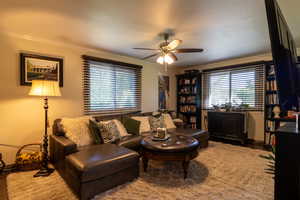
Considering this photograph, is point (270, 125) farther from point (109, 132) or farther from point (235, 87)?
point (109, 132)

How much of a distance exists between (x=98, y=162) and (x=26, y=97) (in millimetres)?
1935

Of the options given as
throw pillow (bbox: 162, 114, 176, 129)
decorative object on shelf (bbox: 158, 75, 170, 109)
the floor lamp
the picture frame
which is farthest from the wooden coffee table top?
decorative object on shelf (bbox: 158, 75, 170, 109)

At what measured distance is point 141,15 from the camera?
213cm

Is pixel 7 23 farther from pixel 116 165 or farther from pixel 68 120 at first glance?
pixel 116 165

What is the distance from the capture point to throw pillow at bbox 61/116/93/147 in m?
2.66

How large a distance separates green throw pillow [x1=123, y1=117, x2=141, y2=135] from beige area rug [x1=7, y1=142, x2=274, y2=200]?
30.2 inches

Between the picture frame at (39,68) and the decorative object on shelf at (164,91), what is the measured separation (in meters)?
2.86

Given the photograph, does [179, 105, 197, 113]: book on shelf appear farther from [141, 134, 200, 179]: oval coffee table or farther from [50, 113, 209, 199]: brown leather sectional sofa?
[50, 113, 209, 199]: brown leather sectional sofa

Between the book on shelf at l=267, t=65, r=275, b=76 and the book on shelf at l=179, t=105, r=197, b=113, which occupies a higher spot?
the book on shelf at l=267, t=65, r=275, b=76

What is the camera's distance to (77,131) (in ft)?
8.99

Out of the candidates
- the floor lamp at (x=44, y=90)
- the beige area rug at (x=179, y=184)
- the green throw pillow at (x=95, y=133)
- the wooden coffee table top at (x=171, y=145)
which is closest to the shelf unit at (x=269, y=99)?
the beige area rug at (x=179, y=184)

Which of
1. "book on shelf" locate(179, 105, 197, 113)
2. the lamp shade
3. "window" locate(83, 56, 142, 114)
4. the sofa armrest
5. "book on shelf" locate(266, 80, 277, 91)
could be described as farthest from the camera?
"book on shelf" locate(179, 105, 197, 113)

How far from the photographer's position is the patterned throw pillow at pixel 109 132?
2.85 m

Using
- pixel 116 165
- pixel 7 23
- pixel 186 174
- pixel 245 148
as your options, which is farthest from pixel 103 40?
pixel 245 148
